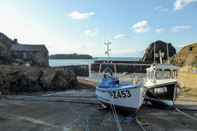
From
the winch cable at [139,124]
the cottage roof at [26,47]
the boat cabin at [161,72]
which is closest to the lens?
the winch cable at [139,124]

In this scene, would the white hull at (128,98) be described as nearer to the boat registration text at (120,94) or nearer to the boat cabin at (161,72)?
the boat registration text at (120,94)

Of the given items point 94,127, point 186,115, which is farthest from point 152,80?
point 94,127

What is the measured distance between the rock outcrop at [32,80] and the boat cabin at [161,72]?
Answer: 15.0 metres

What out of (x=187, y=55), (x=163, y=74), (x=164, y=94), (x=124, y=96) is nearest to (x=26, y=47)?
(x=187, y=55)

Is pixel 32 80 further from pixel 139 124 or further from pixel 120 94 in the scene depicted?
pixel 139 124

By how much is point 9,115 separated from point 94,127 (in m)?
5.89

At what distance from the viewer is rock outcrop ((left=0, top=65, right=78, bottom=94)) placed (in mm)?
31234

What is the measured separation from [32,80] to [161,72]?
17.1 metres

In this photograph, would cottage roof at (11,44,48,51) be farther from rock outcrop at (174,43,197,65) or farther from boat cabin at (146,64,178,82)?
boat cabin at (146,64,178,82)

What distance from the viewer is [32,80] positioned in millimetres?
32750

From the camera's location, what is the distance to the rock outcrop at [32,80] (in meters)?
31.2

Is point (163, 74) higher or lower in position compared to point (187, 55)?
lower

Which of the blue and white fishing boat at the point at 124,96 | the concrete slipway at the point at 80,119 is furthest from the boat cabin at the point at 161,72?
the blue and white fishing boat at the point at 124,96

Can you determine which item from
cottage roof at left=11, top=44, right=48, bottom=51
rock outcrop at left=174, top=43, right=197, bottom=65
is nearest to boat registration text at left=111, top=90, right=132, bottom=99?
rock outcrop at left=174, top=43, right=197, bottom=65
